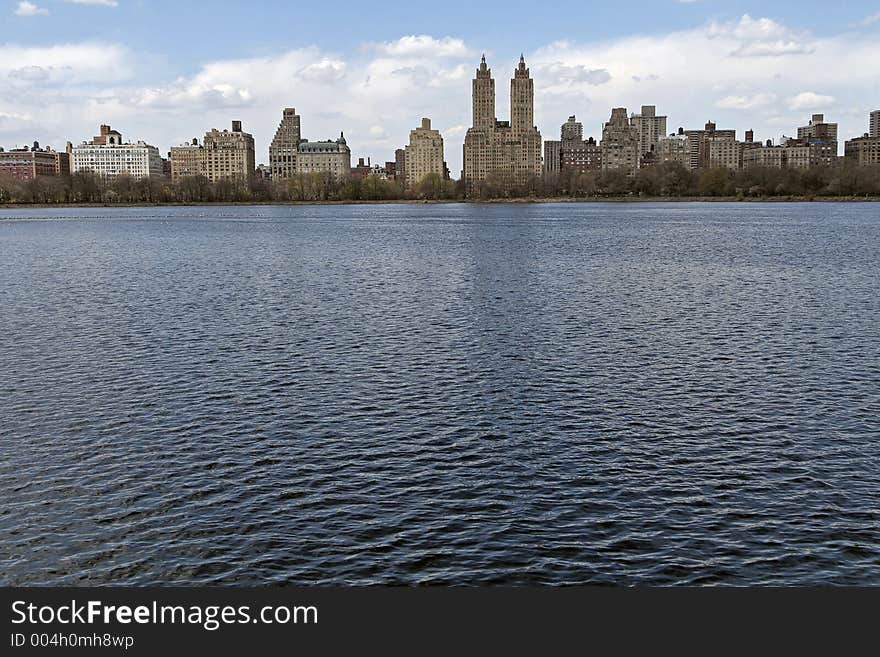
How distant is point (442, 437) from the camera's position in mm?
24688

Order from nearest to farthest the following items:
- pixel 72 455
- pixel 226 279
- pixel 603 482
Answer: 1. pixel 603 482
2. pixel 72 455
3. pixel 226 279

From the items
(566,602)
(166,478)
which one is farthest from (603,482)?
(166,478)

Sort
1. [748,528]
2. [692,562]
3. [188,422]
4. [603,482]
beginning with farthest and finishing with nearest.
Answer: [188,422] < [603,482] < [748,528] < [692,562]

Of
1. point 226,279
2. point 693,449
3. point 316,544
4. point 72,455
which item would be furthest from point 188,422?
point 226,279

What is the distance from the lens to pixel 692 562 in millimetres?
17438

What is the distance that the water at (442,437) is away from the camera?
1781cm

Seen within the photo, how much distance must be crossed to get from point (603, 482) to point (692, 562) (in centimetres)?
410

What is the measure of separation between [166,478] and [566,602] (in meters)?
10.2

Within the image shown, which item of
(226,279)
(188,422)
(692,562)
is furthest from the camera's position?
(226,279)

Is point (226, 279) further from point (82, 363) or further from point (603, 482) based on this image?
point (603, 482)

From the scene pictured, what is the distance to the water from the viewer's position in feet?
58.4

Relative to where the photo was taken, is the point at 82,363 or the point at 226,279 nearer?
the point at 82,363

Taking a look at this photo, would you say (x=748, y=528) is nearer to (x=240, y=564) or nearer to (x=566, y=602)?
(x=566, y=602)

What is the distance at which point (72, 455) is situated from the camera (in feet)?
76.6
